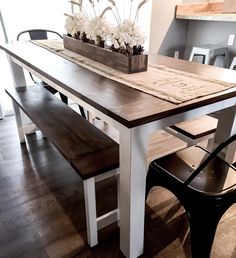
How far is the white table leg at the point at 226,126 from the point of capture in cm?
140

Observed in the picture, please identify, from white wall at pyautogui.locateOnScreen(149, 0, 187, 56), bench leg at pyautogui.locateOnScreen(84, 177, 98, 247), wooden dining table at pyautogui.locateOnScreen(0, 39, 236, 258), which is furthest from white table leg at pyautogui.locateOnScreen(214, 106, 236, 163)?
white wall at pyautogui.locateOnScreen(149, 0, 187, 56)

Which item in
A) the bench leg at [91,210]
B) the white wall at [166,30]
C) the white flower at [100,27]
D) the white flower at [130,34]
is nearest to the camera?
the bench leg at [91,210]

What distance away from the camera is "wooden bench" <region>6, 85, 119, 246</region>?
4.09ft

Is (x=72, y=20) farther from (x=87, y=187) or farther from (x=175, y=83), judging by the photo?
(x=87, y=187)

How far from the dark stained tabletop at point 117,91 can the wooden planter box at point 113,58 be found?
0.15 m

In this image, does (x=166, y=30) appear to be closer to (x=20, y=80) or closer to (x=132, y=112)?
(x=20, y=80)

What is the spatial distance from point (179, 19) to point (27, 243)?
3165 millimetres

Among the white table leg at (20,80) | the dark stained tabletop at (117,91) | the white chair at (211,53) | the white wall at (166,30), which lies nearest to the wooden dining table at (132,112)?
the dark stained tabletop at (117,91)

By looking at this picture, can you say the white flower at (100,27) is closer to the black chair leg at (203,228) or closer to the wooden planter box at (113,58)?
the wooden planter box at (113,58)

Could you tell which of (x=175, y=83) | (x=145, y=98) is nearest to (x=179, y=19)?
(x=175, y=83)

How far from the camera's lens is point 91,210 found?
4.30 feet

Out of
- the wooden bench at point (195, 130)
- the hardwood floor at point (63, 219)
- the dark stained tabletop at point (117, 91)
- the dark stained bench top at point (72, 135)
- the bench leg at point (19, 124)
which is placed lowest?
the hardwood floor at point (63, 219)

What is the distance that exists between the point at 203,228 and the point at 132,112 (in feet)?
2.10

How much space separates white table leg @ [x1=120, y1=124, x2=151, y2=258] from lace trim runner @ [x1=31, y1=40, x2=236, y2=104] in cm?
23
